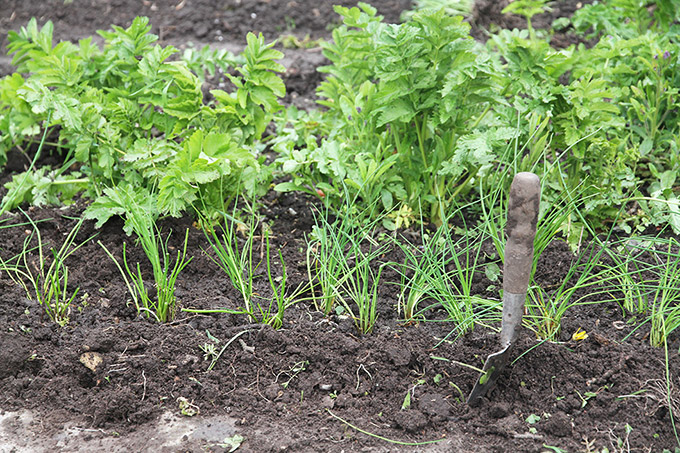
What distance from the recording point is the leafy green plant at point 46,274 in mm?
2898

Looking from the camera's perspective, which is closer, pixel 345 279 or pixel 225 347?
pixel 225 347

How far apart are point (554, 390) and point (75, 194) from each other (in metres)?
2.68

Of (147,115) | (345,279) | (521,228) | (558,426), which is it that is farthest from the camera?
Result: (147,115)

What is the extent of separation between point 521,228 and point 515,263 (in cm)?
14

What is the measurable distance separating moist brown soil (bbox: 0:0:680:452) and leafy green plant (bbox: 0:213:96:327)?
45 mm

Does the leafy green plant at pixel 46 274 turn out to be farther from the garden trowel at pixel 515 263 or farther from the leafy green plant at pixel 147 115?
the garden trowel at pixel 515 263

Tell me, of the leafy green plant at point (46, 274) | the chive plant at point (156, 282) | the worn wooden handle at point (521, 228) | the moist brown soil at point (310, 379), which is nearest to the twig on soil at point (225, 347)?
the moist brown soil at point (310, 379)

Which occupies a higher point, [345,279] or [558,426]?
[345,279]

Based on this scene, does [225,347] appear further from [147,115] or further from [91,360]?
[147,115]

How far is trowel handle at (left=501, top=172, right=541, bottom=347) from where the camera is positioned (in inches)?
82.0

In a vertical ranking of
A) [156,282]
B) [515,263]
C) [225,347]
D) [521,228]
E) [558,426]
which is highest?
[521,228]

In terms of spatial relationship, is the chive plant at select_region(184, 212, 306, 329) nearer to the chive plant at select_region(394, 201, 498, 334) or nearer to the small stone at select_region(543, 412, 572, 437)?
the chive plant at select_region(394, 201, 498, 334)

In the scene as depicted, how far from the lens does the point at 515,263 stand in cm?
223

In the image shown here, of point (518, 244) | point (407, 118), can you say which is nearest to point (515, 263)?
point (518, 244)
